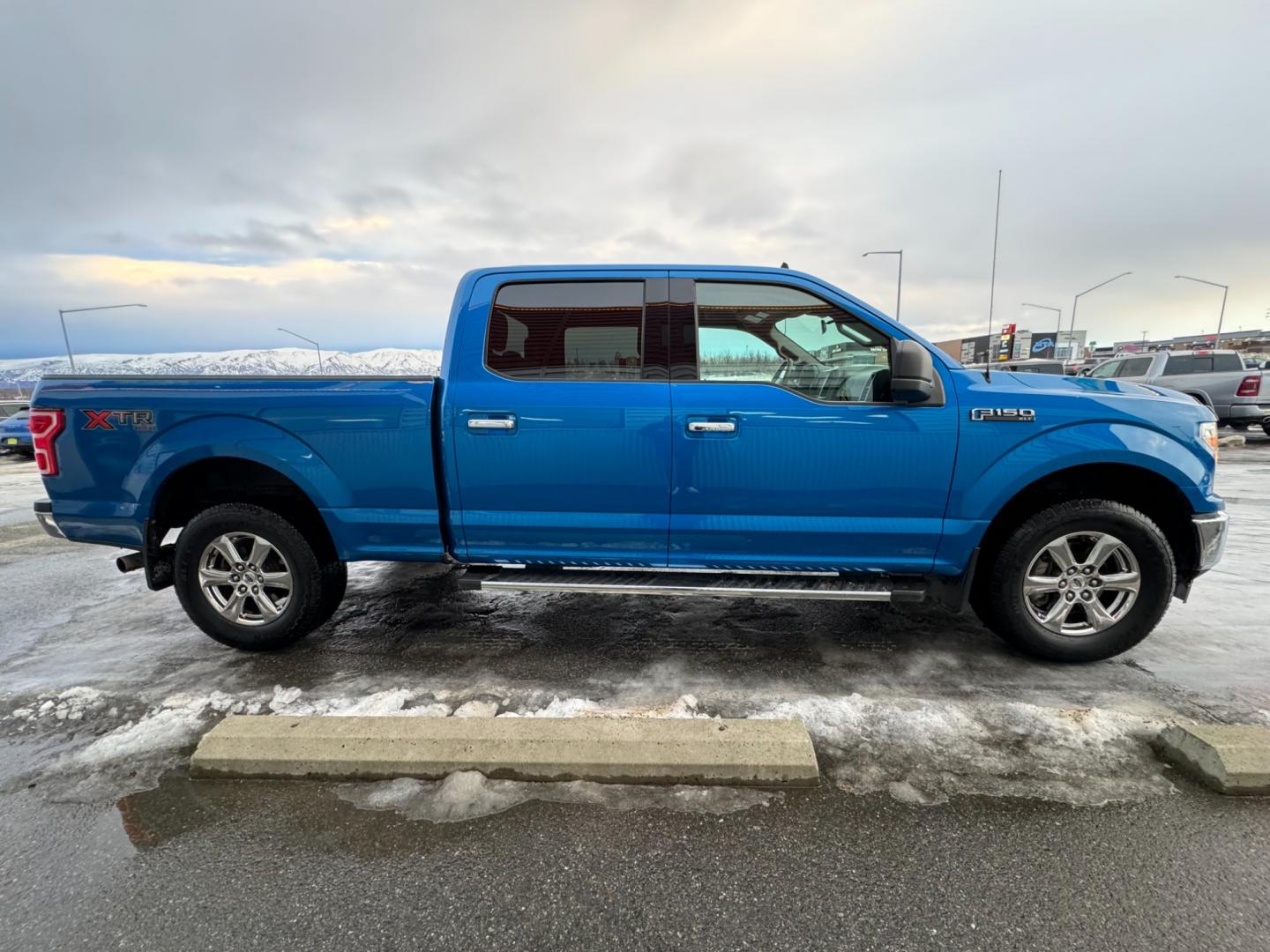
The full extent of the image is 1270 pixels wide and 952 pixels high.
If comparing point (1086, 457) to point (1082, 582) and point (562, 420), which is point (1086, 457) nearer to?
point (1082, 582)

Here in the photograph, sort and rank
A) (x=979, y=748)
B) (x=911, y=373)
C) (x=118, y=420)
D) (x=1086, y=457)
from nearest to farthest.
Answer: (x=979, y=748)
(x=911, y=373)
(x=1086, y=457)
(x=118, y=420)

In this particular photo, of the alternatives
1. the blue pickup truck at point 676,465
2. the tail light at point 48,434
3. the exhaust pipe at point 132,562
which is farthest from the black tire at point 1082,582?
the tail light at point 48,434

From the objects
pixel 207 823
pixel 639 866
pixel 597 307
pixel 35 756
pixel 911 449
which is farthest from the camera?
pixel 597 307

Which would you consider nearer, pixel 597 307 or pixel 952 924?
pixel 952 924

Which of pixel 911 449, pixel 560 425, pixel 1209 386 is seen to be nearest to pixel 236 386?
pixel 560 425

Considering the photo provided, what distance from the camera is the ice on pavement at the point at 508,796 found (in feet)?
Result: 6.89

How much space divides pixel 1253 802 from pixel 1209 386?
50.5 feet

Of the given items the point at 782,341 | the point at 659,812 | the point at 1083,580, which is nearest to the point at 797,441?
the point at 782,341

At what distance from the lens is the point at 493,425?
3.04 metres

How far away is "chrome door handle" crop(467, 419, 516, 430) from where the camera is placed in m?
3.04

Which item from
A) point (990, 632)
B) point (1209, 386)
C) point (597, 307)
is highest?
point (597, 307)

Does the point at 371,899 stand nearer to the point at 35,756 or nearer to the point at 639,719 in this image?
the point at 639,719

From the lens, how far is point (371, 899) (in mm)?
1772

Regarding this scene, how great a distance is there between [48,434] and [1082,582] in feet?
17.9
